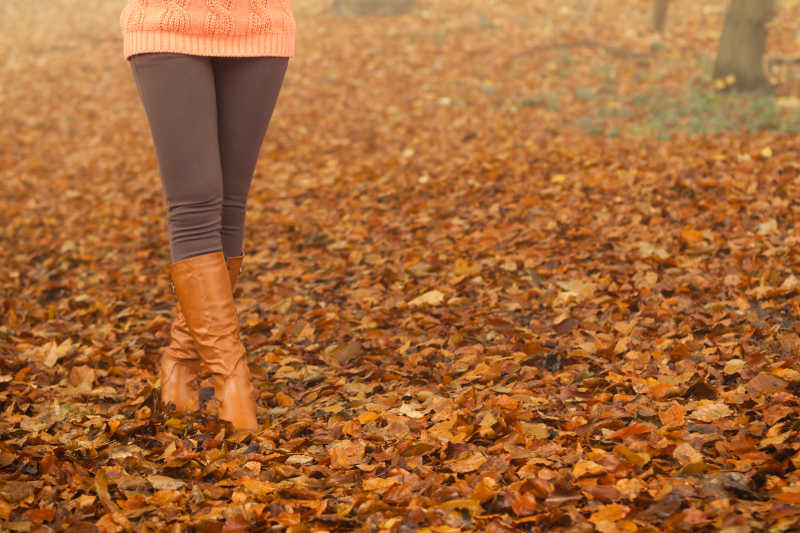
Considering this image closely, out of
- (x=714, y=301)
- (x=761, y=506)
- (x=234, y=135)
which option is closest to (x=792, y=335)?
(x=714, y=301)

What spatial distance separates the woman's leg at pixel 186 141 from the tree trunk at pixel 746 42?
6.42m

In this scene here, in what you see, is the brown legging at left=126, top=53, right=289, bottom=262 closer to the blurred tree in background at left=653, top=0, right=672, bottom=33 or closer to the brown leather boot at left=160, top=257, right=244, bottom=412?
the brown leather boot at left=160, top=257, right=244, bottom=412

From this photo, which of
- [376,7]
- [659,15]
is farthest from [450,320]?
[376,7]

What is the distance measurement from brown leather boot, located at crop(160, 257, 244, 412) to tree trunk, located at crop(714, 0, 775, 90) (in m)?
6.36

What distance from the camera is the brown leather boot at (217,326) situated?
8.75 ft

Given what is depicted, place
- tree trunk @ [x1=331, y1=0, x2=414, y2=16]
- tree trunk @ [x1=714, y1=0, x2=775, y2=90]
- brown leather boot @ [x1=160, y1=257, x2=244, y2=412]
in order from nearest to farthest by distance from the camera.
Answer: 1. brown leather boot @ [x1=160, y1=257, x2=244, y2=412]
2. tree trunk @ [x1=714, y1=0, x2=775, y2=90]
3. tree trunk @ [x1=331, y1=0, x2=414, y2=16]

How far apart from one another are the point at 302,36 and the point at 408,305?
8.45m

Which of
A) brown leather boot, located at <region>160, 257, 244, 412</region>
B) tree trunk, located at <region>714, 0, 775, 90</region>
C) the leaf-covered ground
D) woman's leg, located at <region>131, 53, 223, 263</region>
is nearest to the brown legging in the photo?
woman's leg, located at <region>131, 53, 223, 263</region>

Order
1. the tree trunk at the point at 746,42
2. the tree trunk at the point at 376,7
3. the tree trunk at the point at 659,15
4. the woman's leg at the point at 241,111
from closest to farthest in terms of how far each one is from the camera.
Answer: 1. the woman's leg at the point at 241,111
2. the tree trunk at the point at 746,42
3. the tree trunk at the point at 659,15
4. the tree trunk at the point at 376,7

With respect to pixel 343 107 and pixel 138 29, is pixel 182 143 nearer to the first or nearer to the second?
pixel 138 29

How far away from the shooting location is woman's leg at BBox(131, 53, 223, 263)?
8.04ft

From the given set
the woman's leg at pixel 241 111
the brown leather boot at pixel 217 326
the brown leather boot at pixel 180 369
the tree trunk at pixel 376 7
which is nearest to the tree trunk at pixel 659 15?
the tree trunk at pixel 376 7

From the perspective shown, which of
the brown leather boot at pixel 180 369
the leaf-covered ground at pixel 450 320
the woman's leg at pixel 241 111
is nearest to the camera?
the leaf-covered ground at pixel 450 320

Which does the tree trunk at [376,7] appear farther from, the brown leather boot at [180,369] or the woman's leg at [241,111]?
the brown leather boot at [180,369]
